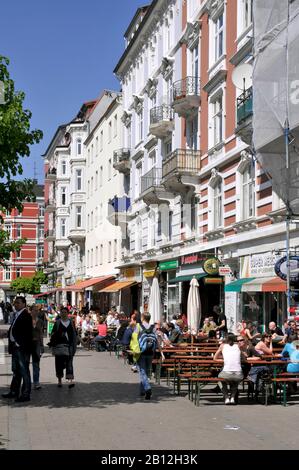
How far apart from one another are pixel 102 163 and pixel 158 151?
1709cm

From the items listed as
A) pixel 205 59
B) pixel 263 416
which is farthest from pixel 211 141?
pixel 263 416

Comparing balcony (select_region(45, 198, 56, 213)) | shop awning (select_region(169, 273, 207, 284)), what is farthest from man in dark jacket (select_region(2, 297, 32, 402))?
balcony (select_region(45, 198, 56, 213))

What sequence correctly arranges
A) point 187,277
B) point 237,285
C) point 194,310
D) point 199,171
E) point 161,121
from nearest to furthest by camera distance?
point 237,285 < point 194,310 < point 199,171 < point 187,277 < point 161,121

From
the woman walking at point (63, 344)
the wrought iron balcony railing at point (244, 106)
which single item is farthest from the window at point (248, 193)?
the woman walking at point (63, 344)

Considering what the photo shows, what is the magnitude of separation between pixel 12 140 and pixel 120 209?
33.3 meters

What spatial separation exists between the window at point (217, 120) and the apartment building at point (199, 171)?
0.15 ft

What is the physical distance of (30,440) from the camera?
931cm

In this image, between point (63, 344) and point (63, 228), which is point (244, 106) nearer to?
point (63, 344)

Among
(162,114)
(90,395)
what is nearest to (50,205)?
(162,114)

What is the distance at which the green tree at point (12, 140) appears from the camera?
12398mm

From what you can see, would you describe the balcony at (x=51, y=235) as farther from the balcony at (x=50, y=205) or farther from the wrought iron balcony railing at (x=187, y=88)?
the wrought iron balcony railing at (x=187, y=88)

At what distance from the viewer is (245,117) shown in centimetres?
2288

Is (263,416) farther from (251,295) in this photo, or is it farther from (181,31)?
(181,31)

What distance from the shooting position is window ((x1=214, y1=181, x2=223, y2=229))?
2823 centimetres
